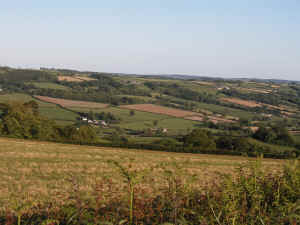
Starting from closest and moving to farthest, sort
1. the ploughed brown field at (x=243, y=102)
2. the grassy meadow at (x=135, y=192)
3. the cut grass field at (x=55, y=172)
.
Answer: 1. the grassy meadow at (x=135, y=192)
2. the cut grass field at (x=55, y=172)
3. the ploughed brown field at (x=243, y=102)

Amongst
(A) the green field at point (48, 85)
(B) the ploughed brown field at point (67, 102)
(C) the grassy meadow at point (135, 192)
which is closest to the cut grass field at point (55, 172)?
(C) the grassy meadow at point (135, 192)

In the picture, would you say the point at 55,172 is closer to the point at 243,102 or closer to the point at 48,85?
the point at 48,85

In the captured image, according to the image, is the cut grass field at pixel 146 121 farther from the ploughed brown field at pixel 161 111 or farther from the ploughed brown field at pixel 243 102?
the ploughed brown field at pixel 243 102

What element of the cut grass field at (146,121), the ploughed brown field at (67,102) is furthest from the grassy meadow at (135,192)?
the ploughed brown field at (67,102)

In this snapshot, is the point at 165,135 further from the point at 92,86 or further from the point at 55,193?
the point at 92,86

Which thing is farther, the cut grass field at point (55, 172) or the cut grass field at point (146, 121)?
the cut grass field at point (146, 121)

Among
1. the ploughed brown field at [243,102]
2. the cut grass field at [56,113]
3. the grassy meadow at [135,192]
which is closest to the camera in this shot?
the grassy meadow at [135,192]

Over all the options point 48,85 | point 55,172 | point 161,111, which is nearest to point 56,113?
point 161,111

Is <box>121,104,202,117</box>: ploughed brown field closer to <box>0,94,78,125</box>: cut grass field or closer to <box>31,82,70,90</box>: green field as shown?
<box>0,94,78,125</box>: cut grass field

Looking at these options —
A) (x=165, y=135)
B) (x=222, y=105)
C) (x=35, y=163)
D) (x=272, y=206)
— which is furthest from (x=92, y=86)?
(x=272, y=206)

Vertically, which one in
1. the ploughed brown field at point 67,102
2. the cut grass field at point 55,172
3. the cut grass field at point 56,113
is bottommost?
the cut grass field at point 56,113

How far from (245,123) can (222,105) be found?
30420 millimetres

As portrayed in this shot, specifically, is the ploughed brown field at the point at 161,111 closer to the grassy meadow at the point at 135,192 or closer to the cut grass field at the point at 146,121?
the cut grass field at the point at 146,121

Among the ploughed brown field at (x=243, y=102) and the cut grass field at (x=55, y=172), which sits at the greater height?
the cut grass field at (x=55, y=172)
